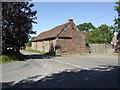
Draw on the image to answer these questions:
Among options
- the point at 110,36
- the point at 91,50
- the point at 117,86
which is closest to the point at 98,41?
the point at 110,36

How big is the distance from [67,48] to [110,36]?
126ft

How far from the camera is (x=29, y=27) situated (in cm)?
3331

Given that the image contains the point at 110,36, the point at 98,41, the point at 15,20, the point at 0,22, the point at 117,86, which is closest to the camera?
the point at 117,86

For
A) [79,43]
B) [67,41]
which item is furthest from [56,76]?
[79,43]

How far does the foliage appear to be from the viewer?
7088 cm

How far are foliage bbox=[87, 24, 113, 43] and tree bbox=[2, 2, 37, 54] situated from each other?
A: 38287mm

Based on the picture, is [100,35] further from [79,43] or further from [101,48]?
[79,43]

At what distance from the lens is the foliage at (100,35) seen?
233 feet

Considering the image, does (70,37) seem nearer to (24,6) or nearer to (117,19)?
(117,19)

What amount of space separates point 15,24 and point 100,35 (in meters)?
49.8

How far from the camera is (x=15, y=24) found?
30688mm

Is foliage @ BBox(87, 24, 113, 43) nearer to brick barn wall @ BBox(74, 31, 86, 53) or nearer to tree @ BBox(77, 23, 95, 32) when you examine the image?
brick barn wall @ BBox(74, 31, 86, 53)

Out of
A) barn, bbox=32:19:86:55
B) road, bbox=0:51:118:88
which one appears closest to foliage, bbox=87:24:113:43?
barn, bbox=32:19:86:55

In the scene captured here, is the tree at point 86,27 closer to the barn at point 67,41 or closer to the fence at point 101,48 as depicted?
the fence at point 101,48
